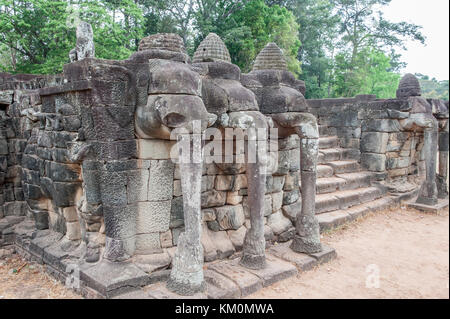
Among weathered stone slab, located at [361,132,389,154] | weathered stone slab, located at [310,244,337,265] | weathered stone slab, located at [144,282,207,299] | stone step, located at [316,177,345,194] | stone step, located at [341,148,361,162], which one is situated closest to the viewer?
weathered stone slab, located at [144,282,207,299]

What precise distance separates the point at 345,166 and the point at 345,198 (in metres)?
1.56

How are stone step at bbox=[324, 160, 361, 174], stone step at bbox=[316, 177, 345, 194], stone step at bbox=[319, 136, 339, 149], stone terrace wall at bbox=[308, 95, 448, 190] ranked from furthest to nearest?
stone step at bbox=[319, 136, 339, 149] → stone terrace wall at bbox=[308, 95, 448, 190] → stone step at bbox=[324, 160, 361, 174] → stone step at bbox=[316, 177, 345, 194]

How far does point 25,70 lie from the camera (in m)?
16.0

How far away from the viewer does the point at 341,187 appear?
873cm

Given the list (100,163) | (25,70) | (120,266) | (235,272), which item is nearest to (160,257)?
(120,266)

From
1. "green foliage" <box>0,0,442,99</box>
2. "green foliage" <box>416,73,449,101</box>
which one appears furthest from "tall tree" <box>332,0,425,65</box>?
"green foliage" <box>416,73,449,101</box>

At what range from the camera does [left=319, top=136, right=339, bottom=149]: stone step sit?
10.2 m

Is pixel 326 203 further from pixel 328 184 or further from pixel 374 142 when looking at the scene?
pixel 374 142

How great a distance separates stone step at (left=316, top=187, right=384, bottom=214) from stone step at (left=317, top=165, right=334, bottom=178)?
0.57 metres

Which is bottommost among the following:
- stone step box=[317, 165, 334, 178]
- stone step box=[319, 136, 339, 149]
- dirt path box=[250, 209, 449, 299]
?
dirt path box=[250, 209, 449, 299]

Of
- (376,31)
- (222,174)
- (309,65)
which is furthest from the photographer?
(309,65)

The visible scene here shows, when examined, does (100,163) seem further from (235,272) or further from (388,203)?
(388,203)

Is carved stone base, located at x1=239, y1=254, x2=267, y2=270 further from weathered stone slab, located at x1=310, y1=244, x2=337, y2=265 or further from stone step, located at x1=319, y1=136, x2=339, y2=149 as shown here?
stone step, located at x1=319, y1=136, x2=339, y2=149

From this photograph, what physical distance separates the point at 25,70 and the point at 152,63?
14.6m
